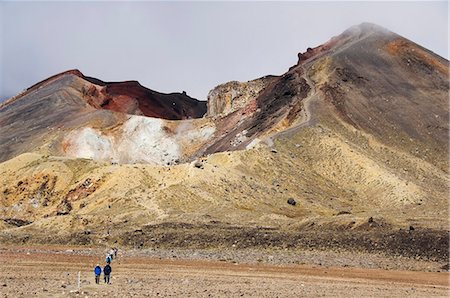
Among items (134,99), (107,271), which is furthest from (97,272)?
(134,99)

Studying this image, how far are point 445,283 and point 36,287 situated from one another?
2356cm

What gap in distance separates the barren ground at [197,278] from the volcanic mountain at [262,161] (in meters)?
6.75

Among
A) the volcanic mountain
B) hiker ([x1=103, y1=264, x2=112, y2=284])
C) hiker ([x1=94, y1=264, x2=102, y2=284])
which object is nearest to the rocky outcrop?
the volcanic mountain

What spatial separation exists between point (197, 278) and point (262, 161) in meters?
40.8

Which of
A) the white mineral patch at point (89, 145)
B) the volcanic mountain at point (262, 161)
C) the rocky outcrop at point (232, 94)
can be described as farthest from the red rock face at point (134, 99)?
the white mineral patch at point (89, 145)

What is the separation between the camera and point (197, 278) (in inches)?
1439

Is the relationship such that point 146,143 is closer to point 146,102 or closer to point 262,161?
point 262,161

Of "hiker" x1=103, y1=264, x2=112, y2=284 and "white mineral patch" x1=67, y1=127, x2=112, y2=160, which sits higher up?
"white mineral patch" x1=67, y1=127, x2=112, y2=160

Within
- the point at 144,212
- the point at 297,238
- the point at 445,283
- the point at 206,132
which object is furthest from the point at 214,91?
the point at 445,283

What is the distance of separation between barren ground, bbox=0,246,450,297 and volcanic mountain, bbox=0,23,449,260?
675 centimetres

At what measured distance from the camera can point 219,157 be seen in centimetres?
7688

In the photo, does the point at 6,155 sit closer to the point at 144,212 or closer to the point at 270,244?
the point at 144,212

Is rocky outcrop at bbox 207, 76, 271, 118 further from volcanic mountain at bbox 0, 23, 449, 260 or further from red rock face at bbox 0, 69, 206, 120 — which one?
red rock face at bbox 0, 69, 206, 120

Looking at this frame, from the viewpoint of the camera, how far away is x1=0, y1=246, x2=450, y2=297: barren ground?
30094 millimetres
